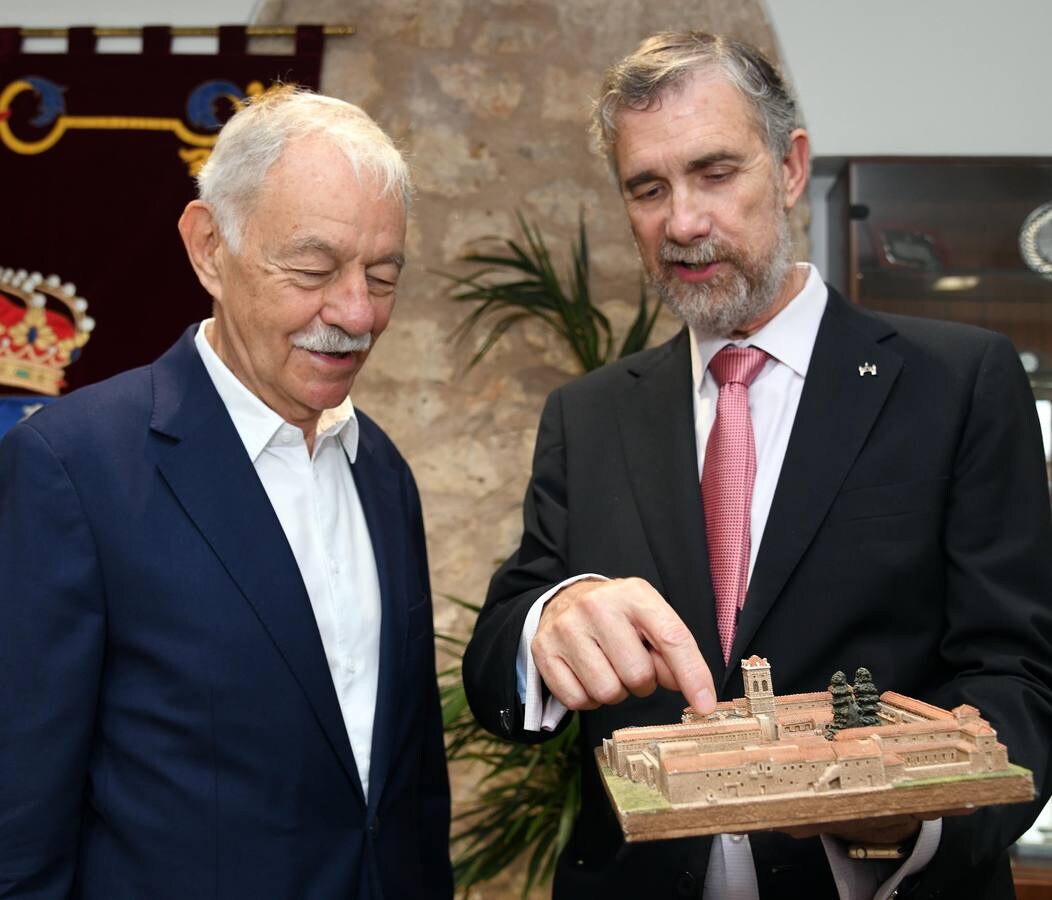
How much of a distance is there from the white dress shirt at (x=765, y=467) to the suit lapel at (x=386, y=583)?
31 centimetres

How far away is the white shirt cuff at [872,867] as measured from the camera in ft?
4.66

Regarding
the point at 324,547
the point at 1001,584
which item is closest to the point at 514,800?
the point at 324,547

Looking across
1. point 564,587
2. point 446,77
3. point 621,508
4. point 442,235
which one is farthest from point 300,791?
point 446,77

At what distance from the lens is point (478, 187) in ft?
14.1

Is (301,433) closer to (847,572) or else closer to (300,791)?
(300,791)

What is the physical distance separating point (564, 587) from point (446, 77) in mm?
3041

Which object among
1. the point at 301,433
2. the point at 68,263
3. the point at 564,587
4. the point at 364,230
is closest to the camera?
the point at 564,587

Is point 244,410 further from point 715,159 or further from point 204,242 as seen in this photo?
point 715,159

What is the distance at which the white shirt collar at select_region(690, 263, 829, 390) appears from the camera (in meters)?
2.07

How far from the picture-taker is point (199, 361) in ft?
6.67

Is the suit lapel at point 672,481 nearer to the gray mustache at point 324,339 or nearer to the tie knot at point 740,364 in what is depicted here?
the tie knot at point 740,364

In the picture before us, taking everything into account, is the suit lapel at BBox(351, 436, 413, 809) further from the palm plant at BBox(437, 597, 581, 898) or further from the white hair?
the palm plant at BBox(437, 597, 581, 898)

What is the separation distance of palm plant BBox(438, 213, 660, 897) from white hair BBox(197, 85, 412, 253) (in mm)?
1707

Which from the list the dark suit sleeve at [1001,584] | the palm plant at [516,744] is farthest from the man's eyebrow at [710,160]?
the palm plant at [516,744]
